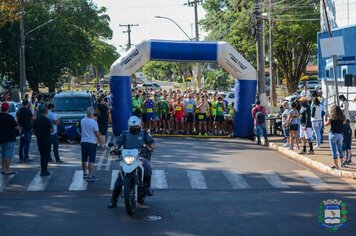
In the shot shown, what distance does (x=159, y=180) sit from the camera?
1558 cm

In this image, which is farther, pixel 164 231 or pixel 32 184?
pixel 32 184

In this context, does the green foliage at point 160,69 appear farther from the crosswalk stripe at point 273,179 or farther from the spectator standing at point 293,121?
the crosswalk stripe at point 273,179

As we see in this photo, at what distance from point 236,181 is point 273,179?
3.08ft

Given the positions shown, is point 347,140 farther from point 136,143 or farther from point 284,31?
point 284,31

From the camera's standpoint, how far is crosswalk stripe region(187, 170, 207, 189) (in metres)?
14.9

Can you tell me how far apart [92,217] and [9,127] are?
606cm

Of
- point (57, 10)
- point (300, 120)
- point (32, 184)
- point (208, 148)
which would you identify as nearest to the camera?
point (32, 184)

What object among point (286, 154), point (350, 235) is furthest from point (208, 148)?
point (350, 235)

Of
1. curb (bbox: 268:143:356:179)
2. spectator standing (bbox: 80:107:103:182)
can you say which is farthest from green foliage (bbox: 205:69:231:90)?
spectator standing (bbox: 80:107:103:182)

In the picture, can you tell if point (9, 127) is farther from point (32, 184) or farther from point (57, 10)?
point (57, 10)

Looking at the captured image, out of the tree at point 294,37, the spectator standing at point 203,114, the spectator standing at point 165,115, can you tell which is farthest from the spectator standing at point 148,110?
the tree at point 294,37

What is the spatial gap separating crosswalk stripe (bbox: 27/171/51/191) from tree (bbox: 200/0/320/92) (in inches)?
1397

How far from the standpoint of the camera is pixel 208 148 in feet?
74.4

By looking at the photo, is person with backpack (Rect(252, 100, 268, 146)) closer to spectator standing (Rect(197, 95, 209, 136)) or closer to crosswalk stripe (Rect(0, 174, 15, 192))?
spectator standing (Rect(197, 95, 209, 136))
